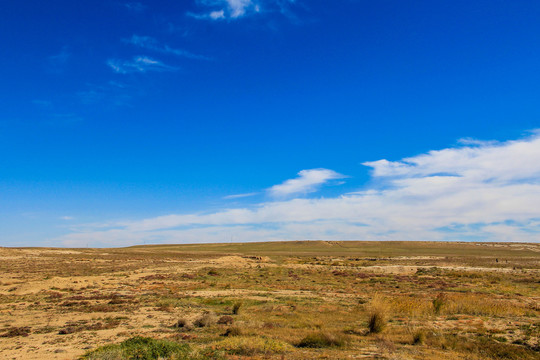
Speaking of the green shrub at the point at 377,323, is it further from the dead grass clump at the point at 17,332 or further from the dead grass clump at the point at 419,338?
the dead grass clump at the point at 17,332

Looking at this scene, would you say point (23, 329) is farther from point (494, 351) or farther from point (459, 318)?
point (459, 318)

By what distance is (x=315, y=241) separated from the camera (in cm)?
17438

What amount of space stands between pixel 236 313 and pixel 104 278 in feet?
75.4

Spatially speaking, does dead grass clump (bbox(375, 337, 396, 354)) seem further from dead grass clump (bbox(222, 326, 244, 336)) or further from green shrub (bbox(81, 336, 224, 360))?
green shrub (bbox(81, 336, 224, 360))

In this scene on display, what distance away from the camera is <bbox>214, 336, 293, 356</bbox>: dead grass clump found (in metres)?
11.5

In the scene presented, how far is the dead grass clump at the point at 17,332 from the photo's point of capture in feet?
46.8

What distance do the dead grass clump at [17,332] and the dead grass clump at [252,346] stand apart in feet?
29.7

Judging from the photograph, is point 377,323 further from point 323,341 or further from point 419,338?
point 323,341

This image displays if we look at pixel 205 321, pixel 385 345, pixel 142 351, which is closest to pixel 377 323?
pixel 385 345

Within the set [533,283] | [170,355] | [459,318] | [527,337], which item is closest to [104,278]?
[170,355]

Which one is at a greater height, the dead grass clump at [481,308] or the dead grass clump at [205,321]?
the dead grass clump at [205,321]

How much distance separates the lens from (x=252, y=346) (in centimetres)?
1167

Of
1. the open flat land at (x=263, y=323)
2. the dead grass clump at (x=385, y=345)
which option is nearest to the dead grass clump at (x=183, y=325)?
the open flat land at (x=263, y=323)

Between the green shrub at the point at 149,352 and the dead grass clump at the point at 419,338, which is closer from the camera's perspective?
the green shrub at the point at 149,352
